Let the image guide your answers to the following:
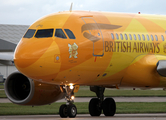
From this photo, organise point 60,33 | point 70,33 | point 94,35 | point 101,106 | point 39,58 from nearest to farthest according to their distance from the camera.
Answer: point 39,58 < point 60,33 < point 70,33 < point 94,35 < point 101,106

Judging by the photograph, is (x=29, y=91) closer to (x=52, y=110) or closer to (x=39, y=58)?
(x=39, y=58)

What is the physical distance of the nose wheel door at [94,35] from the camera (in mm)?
13719

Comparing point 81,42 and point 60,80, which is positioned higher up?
point 81,42

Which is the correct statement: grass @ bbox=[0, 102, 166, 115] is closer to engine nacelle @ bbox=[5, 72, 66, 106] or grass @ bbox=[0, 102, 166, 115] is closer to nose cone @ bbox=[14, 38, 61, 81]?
engine nacelle @ bbox=[5, 72, 66, 106]

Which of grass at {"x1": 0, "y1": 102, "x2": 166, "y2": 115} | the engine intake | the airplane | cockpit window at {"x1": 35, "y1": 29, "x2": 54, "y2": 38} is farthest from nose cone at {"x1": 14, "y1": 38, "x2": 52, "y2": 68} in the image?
grass at {"x1": 0, "y1": 102, "x2": 166, "y2": 115}

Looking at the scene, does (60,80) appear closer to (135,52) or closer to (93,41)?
(93,41)

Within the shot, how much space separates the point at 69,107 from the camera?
13797 millimetres

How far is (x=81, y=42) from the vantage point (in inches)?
529

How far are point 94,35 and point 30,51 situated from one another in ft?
8.04

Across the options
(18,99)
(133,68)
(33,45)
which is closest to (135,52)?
(133,68)

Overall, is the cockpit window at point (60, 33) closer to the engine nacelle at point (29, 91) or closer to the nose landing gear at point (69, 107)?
the nose landing gear at point (69, 107)

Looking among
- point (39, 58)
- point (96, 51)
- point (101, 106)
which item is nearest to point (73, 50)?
point (96, 51)

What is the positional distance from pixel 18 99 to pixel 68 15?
167 inches

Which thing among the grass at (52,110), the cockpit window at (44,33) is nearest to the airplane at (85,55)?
the cockpit window at (44,33)
